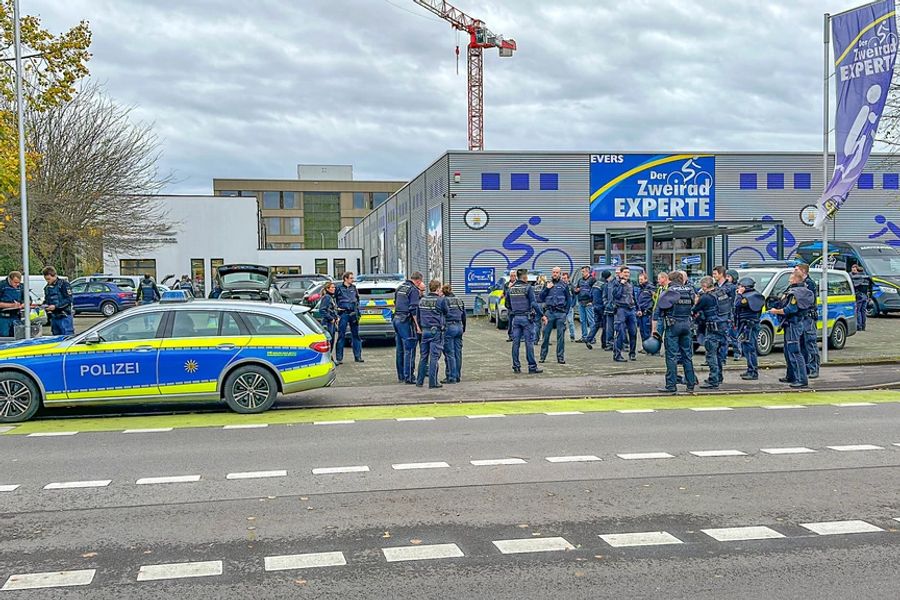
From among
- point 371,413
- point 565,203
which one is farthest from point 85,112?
point 371,413

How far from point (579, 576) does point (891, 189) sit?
109ft

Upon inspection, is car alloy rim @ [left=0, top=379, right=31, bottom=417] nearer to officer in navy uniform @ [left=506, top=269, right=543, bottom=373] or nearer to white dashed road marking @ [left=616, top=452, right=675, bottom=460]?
white dashed road marking @ [left=616, top=452, right=675, bottom=460]

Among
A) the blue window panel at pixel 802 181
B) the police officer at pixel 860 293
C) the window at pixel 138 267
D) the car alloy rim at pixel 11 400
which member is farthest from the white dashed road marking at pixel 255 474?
the window at pixel 138 267

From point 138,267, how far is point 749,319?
159ft

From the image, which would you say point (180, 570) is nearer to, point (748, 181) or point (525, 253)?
point (525, 253)

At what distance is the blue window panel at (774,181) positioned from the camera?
109 ft

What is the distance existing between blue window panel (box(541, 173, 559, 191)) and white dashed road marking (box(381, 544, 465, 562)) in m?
27.1

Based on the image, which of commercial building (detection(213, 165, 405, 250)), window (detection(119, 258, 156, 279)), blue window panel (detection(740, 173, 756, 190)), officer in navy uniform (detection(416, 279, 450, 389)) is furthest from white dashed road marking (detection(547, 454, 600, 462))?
commercial building (detection(213, 165, 405, 250))

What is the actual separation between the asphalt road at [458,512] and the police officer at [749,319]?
423cm

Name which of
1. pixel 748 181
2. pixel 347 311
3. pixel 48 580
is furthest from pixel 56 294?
pixel 748 181

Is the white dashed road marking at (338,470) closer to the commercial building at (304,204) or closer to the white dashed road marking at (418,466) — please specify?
the white dashed road marking at (418,466)

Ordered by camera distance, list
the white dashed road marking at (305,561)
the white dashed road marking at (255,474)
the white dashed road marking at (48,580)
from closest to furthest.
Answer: the white dashed road marking at (48,580) < the white dashed road marking at (305,561) < the white dashed road marking at (255,474)

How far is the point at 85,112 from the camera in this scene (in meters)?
33.6

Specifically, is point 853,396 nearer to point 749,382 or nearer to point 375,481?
point 749,382
